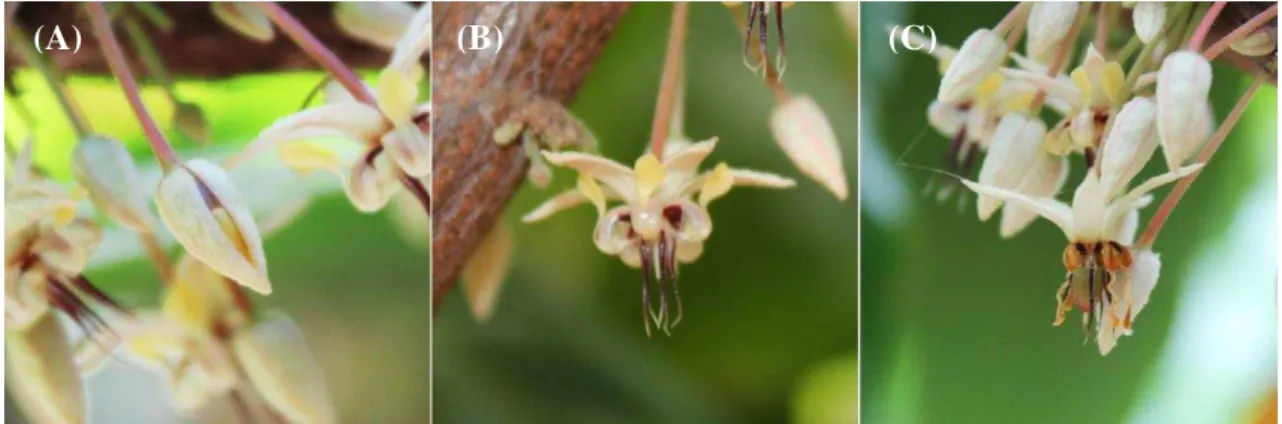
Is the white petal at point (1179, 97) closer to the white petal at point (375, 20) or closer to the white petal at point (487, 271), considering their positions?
the white petal at point (487, 271)

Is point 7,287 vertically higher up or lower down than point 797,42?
lower down

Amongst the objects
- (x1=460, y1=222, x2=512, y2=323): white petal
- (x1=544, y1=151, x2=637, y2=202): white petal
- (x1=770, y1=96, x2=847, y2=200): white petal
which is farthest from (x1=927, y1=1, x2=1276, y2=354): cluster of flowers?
(x1=460, y1=222, x2=512, y2=323): white petal

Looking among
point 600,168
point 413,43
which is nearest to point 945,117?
point 600,168

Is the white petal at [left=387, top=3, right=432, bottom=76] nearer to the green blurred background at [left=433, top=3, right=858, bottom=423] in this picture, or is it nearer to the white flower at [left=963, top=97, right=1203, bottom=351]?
the green blurred background at [left=433, top=3, right=858, bottom=423]

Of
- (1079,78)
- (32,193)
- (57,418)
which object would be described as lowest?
(57,418)

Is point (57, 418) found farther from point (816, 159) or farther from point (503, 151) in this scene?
point (816, 159)

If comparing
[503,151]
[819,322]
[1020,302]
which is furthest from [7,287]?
[1020,302]
